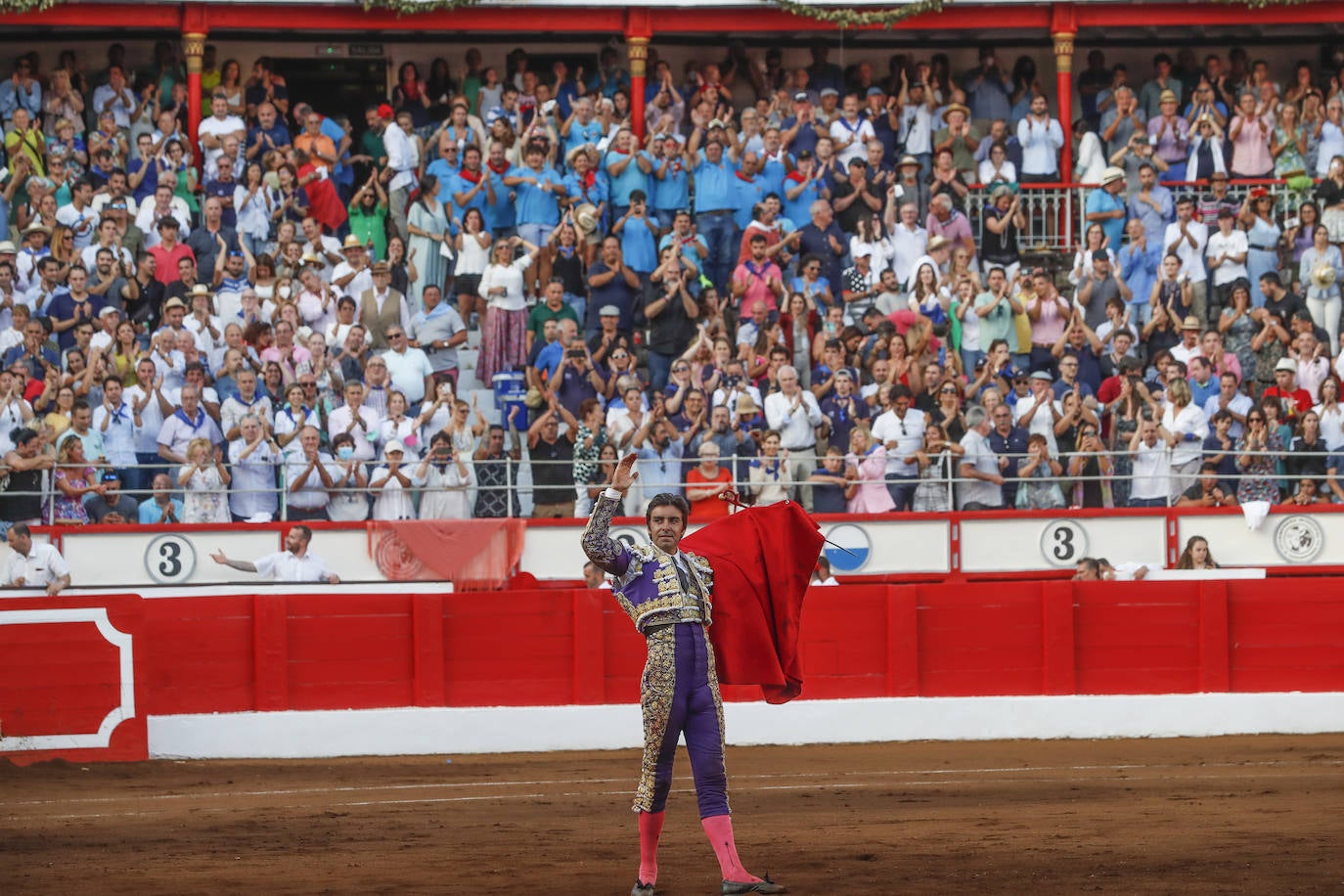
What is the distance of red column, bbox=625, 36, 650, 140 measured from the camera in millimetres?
18625

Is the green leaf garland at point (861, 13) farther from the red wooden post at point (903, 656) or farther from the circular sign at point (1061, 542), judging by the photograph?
the red wooden post at point (903, 656)

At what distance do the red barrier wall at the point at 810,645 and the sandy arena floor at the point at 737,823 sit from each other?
66 centimetres

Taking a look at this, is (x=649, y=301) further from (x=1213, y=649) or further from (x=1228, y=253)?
(x=1213, y=649)

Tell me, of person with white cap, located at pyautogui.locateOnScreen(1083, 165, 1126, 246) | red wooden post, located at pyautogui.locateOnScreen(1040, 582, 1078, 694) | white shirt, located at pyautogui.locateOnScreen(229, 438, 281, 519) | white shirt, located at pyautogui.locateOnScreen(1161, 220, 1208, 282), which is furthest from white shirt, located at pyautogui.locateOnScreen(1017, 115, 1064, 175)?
white shirt, located at pyautogui.locateOnScreen(229, 438, 281, 519)

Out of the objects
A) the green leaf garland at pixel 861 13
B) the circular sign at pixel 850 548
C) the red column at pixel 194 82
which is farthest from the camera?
the green leaf garland at pixel 861 13

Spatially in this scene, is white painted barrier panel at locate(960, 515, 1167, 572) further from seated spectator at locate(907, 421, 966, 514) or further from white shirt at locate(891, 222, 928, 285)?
white shirt at locate(891, 222, 928, 285)

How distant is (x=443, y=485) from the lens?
14844 millimetres

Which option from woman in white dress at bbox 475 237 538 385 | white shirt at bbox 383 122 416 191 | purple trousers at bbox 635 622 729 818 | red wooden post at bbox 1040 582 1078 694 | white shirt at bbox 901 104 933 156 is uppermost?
white shirt at bbox 901 104 933 156

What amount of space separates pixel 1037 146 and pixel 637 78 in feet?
13.1

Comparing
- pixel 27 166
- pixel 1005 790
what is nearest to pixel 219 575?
pixel 27 166

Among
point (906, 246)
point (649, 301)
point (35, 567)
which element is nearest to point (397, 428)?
point (649, 301)

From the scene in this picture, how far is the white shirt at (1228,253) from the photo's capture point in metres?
17.1

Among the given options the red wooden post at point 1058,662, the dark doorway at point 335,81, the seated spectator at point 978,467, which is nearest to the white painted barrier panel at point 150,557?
the seated spectator at point 978,467

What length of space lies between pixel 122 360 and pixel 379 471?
233 centimetres
